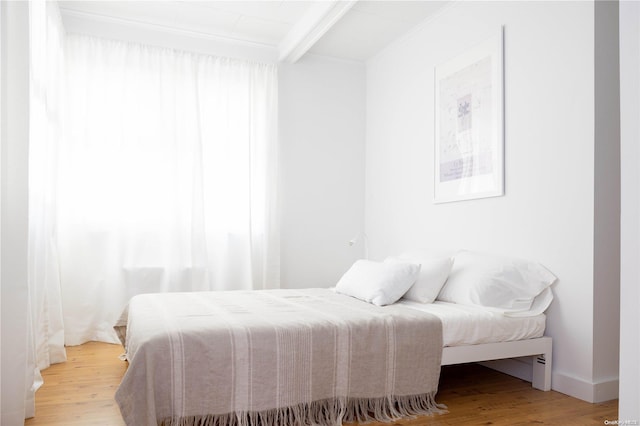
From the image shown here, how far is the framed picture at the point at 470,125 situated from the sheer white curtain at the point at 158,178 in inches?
64.3

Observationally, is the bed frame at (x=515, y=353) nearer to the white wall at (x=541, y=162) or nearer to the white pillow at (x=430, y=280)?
the white wall at (x=541, y=162)

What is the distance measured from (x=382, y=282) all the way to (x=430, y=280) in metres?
0.34

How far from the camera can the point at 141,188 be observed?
4.29 m

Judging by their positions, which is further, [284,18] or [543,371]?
[284,18]

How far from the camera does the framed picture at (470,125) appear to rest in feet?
11.0

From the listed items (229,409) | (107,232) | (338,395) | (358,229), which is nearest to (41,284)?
(107,232)

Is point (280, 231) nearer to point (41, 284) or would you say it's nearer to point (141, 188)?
point (141, 188)

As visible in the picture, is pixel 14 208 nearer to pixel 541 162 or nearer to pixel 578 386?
pixel 541 162

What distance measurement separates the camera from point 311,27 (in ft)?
13.2
